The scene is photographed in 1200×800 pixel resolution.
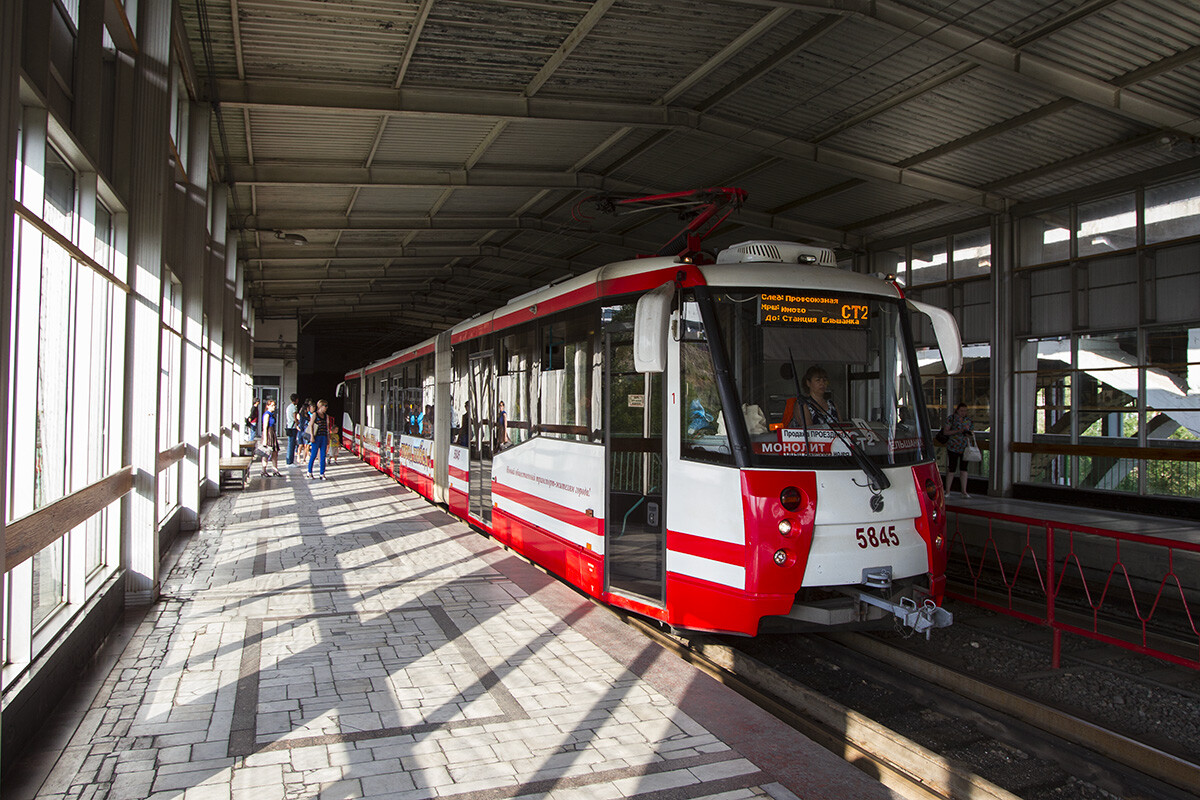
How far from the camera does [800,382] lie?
5863 millimetres

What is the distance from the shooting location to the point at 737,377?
5.82 m

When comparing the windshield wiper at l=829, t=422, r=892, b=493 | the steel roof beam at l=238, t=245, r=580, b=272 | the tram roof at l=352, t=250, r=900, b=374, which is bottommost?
the windshield wiper at l=829, t=422, r=892, b=493

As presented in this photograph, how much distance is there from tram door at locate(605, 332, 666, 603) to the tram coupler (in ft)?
5.07

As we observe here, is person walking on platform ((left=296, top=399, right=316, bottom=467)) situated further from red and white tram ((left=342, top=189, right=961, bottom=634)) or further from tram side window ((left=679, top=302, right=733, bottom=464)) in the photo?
tram side window ((left=679, top=302, right=733, bottom=464))

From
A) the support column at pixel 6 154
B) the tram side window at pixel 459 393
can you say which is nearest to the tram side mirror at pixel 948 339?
the support column at pixel 6 154

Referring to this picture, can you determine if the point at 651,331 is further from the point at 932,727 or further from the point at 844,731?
the point at 932,727

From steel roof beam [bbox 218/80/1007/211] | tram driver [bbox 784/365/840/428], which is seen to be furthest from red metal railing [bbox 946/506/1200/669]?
steel roof beam [bbox 218/80/1007/211]

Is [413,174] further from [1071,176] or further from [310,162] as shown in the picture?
[1071,176]

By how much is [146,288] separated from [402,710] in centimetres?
483

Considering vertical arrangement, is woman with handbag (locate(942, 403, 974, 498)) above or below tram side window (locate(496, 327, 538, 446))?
below

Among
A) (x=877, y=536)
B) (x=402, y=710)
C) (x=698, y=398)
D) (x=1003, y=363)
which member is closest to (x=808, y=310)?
(x=698, y=398)

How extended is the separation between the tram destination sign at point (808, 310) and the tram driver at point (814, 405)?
1.18 ft

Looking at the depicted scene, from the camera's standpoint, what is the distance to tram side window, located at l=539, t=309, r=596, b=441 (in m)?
7.21

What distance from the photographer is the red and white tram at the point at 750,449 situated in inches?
219
